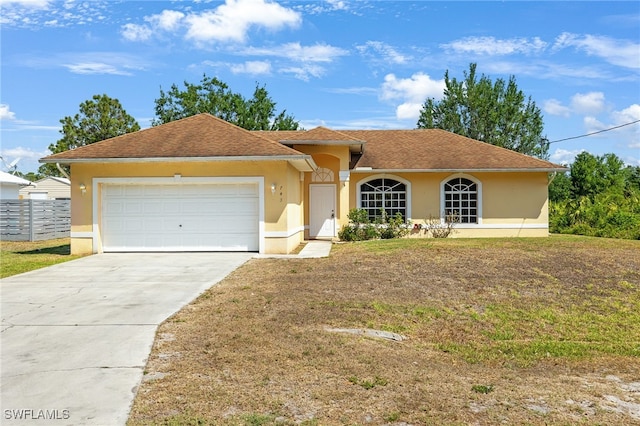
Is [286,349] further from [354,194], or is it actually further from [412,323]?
[354,194]

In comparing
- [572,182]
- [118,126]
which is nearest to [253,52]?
[118,126]

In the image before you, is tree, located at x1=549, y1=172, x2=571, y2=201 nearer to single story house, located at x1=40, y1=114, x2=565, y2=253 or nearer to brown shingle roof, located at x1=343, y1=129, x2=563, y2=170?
brown shingle roof, located at x1=343, y1=129, x2=563, y2=170

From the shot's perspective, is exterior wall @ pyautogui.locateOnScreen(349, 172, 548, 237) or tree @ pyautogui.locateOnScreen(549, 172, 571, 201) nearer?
exterior wall @ pyautogui.locateOnScreen(349, 172, 548, 237)

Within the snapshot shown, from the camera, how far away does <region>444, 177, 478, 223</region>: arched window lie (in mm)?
21062

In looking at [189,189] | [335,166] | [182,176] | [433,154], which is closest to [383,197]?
[335,166]

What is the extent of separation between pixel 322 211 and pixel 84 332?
14.9 meters

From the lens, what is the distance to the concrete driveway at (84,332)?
4574 mm

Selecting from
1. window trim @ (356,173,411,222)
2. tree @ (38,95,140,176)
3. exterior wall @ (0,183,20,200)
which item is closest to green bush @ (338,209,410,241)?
window trim @ (356,173,411,222)

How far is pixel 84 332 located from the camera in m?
6.93

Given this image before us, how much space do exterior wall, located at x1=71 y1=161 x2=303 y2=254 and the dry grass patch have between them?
2.32 metres

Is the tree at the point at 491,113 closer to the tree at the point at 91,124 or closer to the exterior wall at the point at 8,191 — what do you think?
the tree at the point at 91,124

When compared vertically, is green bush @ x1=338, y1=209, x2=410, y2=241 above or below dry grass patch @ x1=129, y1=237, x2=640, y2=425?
above

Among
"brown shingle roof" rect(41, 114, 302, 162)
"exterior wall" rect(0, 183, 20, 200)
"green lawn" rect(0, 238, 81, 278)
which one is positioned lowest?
"green lawn" rect(0, 238, 81, 278)

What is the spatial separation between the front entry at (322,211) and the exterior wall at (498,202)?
8.36 feet
